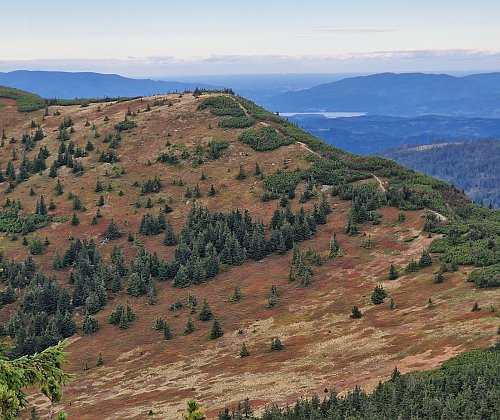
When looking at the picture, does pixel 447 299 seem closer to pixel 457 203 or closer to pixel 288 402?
pixel 288 402

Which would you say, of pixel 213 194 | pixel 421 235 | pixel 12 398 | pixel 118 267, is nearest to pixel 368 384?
pixel 12 398

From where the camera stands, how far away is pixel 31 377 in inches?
665

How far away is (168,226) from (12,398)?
7927 cm

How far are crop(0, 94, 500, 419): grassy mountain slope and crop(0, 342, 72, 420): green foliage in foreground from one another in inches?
1087

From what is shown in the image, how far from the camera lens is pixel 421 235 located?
76.1 meters

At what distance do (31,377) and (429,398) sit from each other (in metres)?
22.9

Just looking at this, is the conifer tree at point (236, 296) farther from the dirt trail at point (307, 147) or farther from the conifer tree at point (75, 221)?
the dirt trail at point (307, 147)

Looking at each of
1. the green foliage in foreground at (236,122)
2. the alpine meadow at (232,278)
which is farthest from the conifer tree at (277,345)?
the green foliage in foreground at (236,122)

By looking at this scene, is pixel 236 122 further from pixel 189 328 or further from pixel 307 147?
pixel 189 328

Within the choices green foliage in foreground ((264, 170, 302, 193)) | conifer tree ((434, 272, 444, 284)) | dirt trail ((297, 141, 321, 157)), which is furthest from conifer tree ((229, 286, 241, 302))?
dirt trail ((297, 141, 321, 157))

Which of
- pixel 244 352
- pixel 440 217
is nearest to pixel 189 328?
pixel 244 352

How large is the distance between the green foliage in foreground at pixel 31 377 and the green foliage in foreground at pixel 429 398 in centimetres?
1957

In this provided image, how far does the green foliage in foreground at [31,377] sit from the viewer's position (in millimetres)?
15117

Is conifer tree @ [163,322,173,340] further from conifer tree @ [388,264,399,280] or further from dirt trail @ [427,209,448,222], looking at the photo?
dirt trail @ [427,209,448,222]
